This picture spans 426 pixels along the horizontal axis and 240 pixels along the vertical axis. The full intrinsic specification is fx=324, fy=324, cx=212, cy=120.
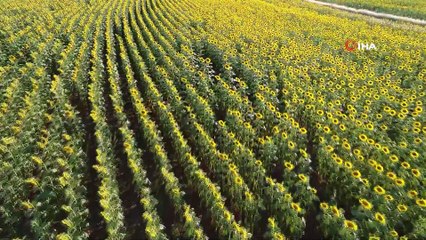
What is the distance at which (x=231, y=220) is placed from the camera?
5043 mm

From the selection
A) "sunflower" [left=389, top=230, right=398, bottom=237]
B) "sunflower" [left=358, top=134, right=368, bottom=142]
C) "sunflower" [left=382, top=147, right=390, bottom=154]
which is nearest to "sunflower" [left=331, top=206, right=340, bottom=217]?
"sunflower" [left=389, top=230, right=398, bottom=237]

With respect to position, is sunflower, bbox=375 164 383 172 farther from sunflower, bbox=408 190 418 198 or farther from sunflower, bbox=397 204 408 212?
sunflower, bbox=397 204 408 212

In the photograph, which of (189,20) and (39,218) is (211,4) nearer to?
(189,20)

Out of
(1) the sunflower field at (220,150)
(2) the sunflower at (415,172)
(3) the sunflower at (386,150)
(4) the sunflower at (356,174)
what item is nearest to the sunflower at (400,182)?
(1) the sunflower field at (220,150)

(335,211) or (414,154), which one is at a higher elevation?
(414,154)

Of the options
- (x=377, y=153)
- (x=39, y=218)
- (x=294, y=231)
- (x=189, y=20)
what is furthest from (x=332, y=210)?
(x=189, y=20)

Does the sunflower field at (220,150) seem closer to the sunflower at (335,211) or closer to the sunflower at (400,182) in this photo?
the sunflower at (335,211)

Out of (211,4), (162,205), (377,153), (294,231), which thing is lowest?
(211,4)

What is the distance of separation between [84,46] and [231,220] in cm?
1044

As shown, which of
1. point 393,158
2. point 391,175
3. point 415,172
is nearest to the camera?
point 391,175

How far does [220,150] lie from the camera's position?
23.4 feet

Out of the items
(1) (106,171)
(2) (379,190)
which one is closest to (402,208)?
(2) (379,190)

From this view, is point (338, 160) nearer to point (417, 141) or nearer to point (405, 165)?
point (405, 165)

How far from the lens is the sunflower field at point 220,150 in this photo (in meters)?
5.21
